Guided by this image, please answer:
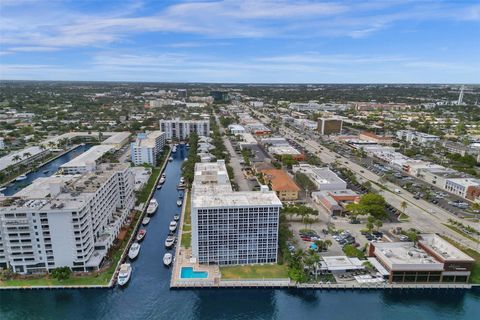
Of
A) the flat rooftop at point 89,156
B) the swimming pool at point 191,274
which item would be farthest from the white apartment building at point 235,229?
the flat rooftop at point 89,156

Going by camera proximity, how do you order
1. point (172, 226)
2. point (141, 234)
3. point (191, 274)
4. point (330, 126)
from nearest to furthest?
point (191, 274) < point (141, 234) < point (172, 226) < point (330, 126)

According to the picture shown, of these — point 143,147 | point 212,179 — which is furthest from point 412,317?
point 143,147

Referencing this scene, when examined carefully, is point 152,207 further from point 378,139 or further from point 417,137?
point 417,137

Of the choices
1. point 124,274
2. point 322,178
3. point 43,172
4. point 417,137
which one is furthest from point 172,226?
point 417,137

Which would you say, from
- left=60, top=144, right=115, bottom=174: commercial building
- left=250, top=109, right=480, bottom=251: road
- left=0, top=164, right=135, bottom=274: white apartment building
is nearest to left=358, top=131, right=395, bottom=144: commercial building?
left=250, top=109, right=480, bottom=251: road

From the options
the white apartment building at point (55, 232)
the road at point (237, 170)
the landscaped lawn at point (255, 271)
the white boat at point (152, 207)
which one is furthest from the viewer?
the road at point (237, 170)

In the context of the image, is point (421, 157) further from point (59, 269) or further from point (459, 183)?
point (59, 269)

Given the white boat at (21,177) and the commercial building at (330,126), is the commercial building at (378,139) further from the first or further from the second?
the white boat at (21,177)
